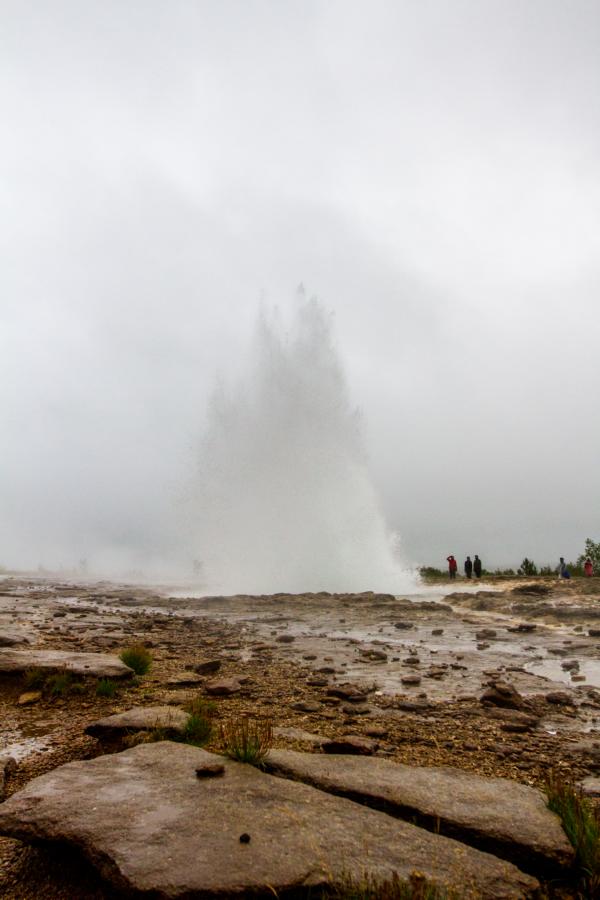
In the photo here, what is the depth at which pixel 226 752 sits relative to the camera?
496 cm

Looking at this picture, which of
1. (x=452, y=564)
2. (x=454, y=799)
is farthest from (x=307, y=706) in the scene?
(x=452, y=564)

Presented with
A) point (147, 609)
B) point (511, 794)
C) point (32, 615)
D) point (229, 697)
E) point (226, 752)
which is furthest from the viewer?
point (147, 609)

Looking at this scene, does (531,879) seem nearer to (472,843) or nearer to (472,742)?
(472,843)

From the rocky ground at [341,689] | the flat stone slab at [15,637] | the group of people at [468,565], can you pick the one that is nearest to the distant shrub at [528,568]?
→ the group of people at [468,565]

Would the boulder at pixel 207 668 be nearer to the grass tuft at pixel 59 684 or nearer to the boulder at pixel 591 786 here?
the grass tuft at pixel 59 684

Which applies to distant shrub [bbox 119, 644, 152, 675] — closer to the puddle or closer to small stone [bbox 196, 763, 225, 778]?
small stone [bbox 196, 763, 225, 778]

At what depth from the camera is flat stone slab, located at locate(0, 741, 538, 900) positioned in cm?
317

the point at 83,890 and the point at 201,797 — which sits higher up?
the point at 201,797

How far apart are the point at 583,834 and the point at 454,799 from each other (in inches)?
39.1

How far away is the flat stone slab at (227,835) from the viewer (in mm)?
3166

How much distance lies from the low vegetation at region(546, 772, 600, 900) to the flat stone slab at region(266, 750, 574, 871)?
0.22 ft

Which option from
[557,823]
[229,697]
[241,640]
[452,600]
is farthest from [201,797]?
[452,600]

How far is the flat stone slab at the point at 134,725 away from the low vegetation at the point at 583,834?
386 centimetres

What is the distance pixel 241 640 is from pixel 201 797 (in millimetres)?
11841
